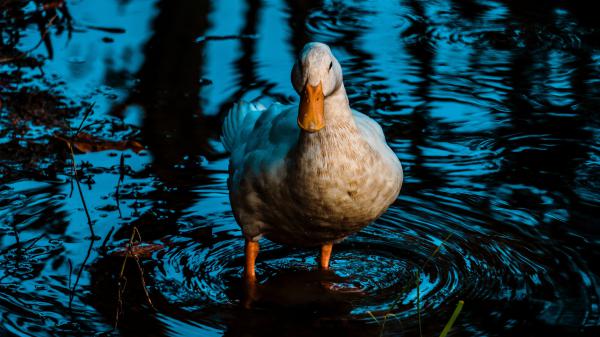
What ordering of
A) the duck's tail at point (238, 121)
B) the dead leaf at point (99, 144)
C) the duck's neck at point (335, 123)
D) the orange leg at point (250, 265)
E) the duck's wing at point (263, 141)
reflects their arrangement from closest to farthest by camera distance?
the duck's neck at point (335, 123) → the duck's wing at point (263, 141) → the orange leg at point (250, 265) → the duck's tail at point (238, 121) → the dead leaf at point (99, 144)

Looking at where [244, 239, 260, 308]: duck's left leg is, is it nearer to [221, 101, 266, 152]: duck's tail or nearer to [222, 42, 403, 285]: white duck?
[222, 42, 403, 285]: white duck

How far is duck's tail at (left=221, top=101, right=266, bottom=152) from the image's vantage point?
5.68m

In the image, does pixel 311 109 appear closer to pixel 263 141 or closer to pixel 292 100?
pixel 263 141

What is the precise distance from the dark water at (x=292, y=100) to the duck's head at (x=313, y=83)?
39.7 inches

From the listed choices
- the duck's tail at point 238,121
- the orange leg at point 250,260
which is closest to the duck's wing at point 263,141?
the duck's tail at point 238,121

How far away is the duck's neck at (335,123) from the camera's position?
4355 millimetres

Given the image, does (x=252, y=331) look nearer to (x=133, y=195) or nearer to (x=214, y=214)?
(x=214, y=214)

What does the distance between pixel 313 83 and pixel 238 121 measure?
1760 millimetres

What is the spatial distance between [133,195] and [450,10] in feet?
14.8

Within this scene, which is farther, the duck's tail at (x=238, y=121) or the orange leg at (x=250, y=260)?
the duck's tail at (x=238, y=121)

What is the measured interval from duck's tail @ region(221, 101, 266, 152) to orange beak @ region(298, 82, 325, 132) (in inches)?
59.6

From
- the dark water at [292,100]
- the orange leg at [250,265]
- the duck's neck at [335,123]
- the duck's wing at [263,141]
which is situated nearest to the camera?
the duck's neck at [335,123]

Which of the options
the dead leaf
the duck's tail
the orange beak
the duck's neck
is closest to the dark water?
the dead leaf

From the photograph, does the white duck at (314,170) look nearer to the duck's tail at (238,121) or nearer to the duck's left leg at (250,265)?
the duck's left leg at (250,265)
